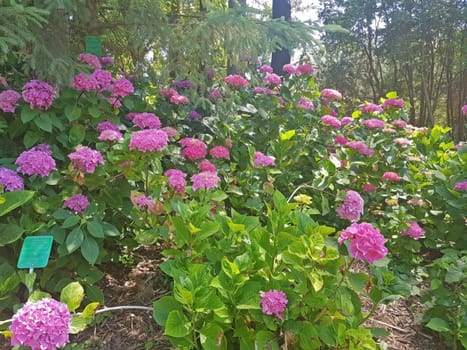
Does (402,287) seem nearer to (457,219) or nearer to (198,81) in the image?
(457,219)

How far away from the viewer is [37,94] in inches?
71.2

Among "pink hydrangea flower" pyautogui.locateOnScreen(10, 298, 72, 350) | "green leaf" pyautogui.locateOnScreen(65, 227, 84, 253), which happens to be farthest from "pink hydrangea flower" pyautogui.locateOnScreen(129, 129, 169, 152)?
"pink hydrangea flower" pyautogui.locateOnScreen(10, 298, 72, 350)

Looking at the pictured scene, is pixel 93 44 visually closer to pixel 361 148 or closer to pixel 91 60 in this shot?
pixel 91 60

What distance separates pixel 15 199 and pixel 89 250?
1.09 feet

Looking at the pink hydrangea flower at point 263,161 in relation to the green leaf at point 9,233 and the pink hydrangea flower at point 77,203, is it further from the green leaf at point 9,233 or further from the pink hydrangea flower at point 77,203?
the green leaf at point 9,233

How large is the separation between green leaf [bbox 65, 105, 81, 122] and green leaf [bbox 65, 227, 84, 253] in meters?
0.65

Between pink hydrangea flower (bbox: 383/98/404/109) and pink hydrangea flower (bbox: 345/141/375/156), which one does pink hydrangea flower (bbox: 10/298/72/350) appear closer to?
pink hydrangea flower (bbox: 345/141/375/156)

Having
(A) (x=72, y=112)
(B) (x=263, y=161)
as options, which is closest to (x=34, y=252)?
(A) (x=72, y=112)

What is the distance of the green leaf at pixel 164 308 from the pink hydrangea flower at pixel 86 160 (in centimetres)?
66

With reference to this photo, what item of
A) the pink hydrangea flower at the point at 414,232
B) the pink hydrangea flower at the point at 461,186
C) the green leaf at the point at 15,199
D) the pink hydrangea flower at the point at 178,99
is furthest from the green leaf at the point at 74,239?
the pink hydrangea flower at the point at 461,186

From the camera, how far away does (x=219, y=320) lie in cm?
123

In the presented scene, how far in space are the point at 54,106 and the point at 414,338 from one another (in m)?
2.15

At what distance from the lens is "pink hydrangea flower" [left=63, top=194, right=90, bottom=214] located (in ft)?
5.23

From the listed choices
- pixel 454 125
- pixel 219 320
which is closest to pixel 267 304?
pixel 219 320
